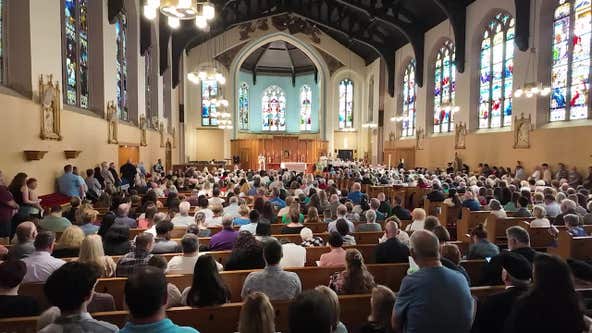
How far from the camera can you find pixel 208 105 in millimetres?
26719

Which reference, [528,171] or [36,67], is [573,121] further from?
[36,67]

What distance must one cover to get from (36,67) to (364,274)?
7611 mm

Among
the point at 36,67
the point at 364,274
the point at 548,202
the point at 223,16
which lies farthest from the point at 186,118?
the point at 364,274

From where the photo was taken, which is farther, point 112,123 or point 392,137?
point 392,137

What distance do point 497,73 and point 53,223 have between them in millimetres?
16052

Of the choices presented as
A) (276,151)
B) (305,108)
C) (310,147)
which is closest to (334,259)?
(276,151)

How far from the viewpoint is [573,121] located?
39.8 feet

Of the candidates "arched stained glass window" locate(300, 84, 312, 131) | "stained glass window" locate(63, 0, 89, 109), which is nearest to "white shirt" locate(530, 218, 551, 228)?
"stained glass window" locate(63, 0, 89, 109)

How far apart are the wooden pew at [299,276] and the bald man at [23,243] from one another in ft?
1.93

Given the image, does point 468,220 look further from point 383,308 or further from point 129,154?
point 129,154

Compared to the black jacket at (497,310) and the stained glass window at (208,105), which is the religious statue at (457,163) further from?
the black jacket at (497,310)

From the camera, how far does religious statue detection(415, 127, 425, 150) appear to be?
2099 centimetres

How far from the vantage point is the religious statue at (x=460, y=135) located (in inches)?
679

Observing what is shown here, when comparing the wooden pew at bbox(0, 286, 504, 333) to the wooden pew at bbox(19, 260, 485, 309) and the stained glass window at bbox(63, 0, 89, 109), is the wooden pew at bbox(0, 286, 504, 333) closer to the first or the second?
the wooden pew at bbox(19, 260, 485, 309)
